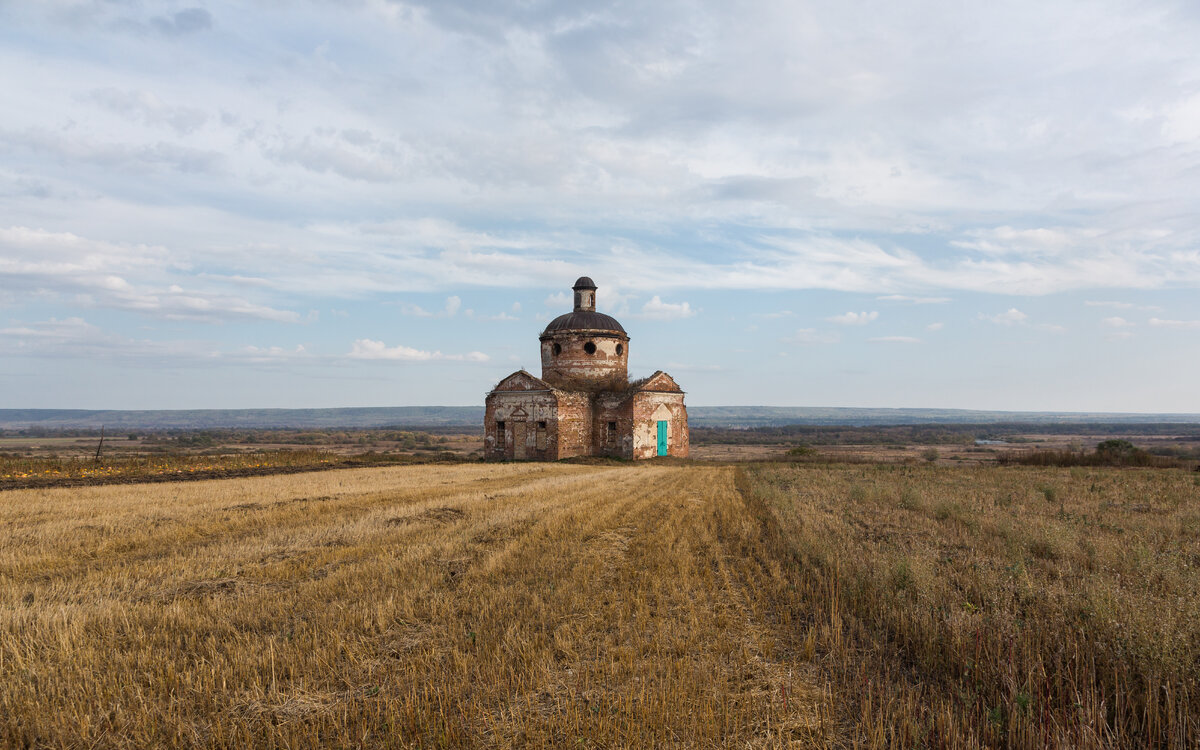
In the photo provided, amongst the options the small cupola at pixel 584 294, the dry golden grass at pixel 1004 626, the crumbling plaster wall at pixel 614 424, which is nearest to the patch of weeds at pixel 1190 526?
the dry golden grass at pixel 1004 626

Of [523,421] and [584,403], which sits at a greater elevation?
[584,403]

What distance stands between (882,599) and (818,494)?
11145 mm

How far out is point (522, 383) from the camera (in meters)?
36.8

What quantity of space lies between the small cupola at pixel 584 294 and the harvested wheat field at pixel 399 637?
3052 cm

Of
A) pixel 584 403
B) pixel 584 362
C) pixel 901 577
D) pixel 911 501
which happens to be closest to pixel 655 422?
pixel 584 403

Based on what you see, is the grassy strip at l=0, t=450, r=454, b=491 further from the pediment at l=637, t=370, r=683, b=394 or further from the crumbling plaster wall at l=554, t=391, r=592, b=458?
the pediment at l=637, t=370, r=683, b=394

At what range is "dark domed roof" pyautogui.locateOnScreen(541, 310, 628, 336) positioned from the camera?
40.0 meters

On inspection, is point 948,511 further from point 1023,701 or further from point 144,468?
point 144,468

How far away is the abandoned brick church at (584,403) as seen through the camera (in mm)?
36438

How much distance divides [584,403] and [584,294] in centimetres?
845

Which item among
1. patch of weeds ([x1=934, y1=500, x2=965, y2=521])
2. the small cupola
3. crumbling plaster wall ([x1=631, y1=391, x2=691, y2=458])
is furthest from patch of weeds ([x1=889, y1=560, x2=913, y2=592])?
the small cupola

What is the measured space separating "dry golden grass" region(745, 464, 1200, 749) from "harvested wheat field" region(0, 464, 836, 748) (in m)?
0.55

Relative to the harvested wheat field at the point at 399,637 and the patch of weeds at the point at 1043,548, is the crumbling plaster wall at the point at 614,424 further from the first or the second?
the patch of weeds at the point at 1043,548

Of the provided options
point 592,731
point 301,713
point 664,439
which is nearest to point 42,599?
point 301,713
